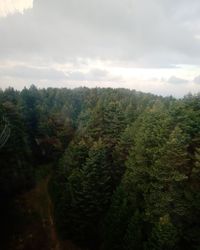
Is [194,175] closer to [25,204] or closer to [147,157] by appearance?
[147,157]

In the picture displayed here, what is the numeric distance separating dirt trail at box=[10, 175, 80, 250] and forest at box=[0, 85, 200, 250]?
0.66 metres

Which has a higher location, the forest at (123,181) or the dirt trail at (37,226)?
the forest at (123,181)

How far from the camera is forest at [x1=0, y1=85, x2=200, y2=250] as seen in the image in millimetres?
23656

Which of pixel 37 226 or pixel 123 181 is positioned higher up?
pixel 123 181

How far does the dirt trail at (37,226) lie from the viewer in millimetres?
30891

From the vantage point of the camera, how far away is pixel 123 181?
2844 centimetres

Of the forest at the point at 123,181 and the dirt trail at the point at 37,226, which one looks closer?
the forest at the point at 123,181

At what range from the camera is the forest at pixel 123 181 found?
77.6ft

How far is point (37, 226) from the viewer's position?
33594 mm

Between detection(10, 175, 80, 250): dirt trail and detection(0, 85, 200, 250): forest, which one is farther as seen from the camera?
detection(10, 175, 80, 250): dirt trail

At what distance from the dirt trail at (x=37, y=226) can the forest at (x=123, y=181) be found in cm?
66

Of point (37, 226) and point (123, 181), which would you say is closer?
point (123, 181)

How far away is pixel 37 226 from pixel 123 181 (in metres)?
11.7

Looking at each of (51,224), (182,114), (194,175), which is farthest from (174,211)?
(51,224)
